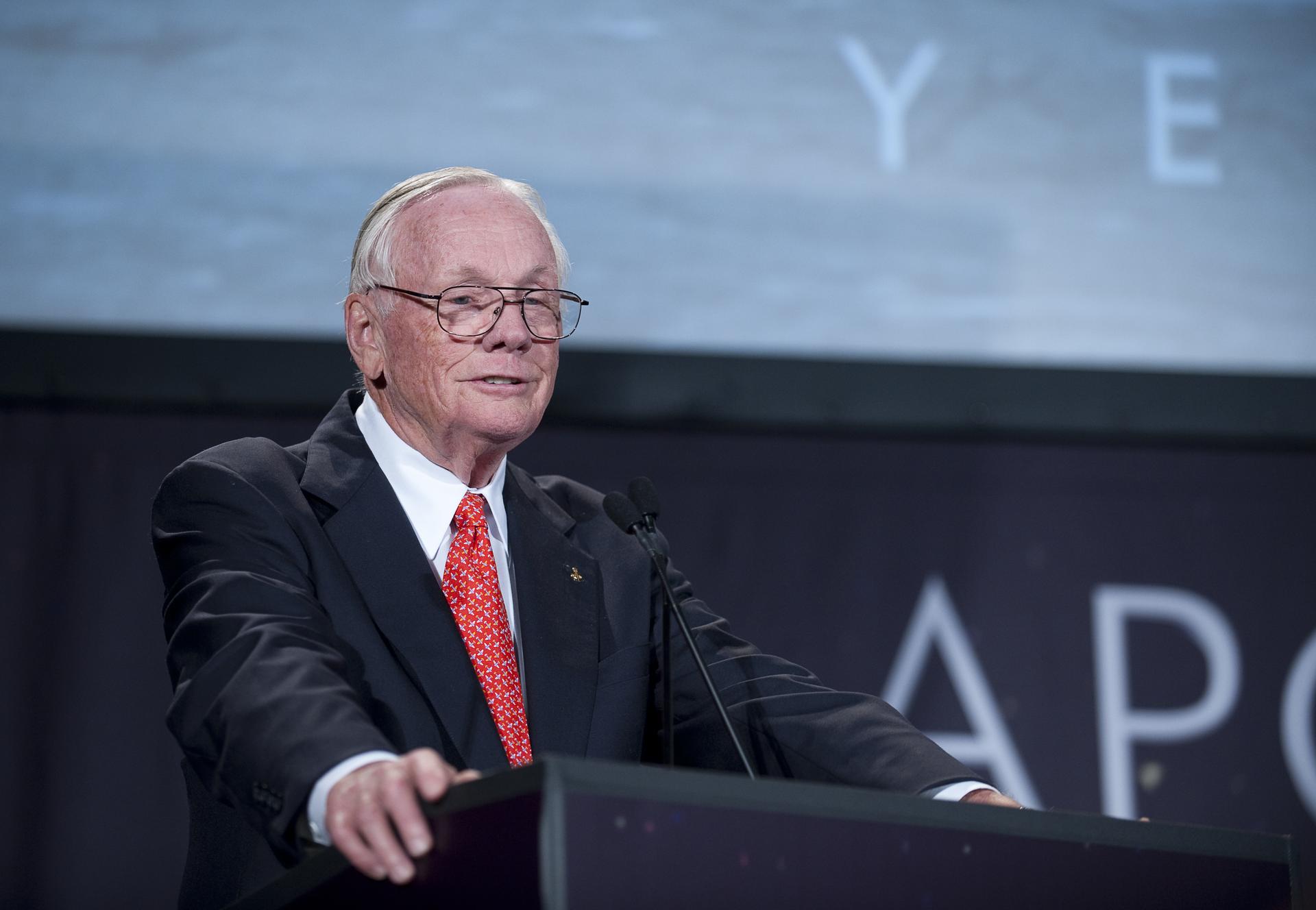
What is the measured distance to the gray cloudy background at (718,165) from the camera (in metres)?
3.21

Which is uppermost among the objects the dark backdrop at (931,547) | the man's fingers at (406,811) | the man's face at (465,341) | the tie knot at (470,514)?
the man's face at (465,341)

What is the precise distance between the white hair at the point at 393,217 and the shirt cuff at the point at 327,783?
918mm

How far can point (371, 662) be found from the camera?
163 centimetres

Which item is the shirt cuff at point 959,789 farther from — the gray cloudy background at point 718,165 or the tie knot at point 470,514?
the gray cloudy background at point 718,165

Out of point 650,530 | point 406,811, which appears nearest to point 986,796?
point 650,530

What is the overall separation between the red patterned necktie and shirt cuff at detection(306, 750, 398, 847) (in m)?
0.45

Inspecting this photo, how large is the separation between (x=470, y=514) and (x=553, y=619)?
0.19m

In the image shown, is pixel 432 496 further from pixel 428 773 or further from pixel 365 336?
pixel 428 773

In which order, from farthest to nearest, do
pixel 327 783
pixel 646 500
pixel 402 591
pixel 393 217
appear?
pixel 393 217, pixel 646 500, pixel 402 591, pixel 327 783

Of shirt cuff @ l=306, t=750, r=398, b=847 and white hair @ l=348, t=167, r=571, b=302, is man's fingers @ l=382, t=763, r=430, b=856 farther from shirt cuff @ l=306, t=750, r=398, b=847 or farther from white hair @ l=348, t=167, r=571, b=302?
white hair @ l=348, t=167, r=571, b=302

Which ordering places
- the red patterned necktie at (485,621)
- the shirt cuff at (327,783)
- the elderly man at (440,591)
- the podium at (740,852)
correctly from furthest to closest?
the red patterned necktie at (485,621)
the elderly man at (440,591)
the shirt cuff at (327,783)
the podium at (740,852)

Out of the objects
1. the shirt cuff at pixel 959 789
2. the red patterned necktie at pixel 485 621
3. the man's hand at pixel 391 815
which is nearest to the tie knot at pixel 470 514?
the red patterned necktie at pixel 485 621

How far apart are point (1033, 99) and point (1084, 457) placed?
2.86 ft

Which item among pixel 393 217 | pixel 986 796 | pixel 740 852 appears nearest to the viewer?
pixel 740 852
